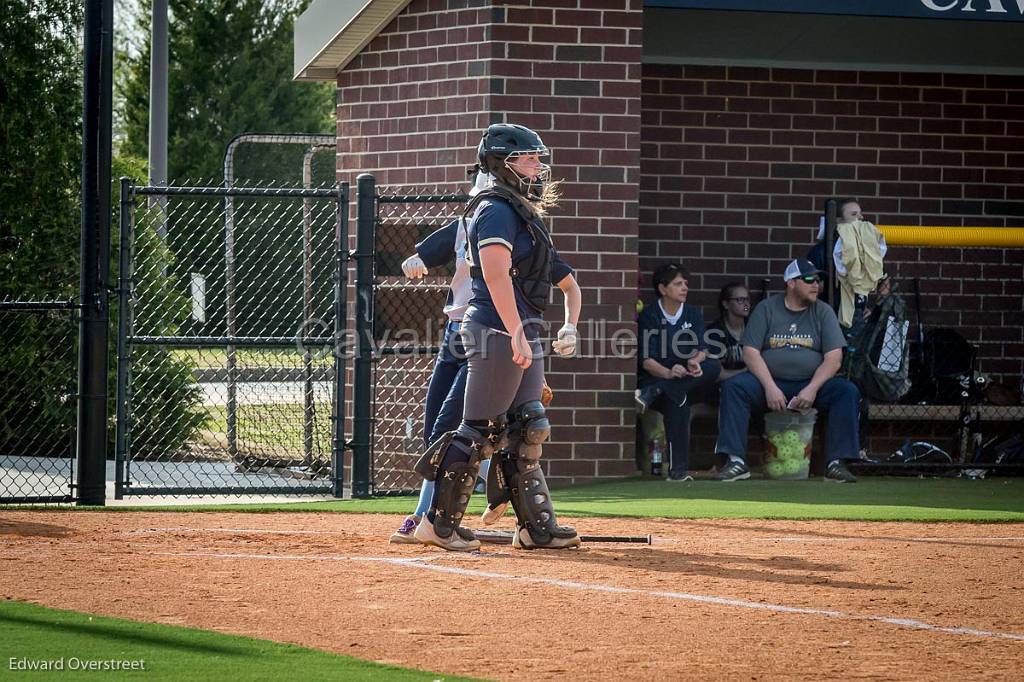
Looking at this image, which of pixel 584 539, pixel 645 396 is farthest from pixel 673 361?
pixel 584 539

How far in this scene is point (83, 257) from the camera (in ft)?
32.3

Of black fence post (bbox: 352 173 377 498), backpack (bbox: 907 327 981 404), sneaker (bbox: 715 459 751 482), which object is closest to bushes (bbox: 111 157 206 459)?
black fence post (bbox: 352 173 377 498)

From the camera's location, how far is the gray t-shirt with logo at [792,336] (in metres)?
11.5

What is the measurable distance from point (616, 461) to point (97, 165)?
439cm

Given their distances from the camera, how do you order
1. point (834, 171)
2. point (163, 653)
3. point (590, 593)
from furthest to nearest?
1. point (834, 171)
2. point (590, 593)
3. point (163, 653)

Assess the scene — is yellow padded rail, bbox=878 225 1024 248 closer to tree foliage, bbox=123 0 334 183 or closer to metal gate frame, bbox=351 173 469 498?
metal gate frame, bbox=351 173 469 498

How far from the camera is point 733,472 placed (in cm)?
1134

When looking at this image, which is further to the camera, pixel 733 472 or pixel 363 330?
pixel 733 472

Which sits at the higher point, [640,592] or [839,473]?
[839,473]

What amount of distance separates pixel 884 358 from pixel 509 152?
5.55 meters

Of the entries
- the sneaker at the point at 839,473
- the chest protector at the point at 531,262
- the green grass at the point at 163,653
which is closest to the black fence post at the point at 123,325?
the chest protector at the point at 531,262

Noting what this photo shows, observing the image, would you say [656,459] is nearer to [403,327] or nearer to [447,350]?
[403,327]

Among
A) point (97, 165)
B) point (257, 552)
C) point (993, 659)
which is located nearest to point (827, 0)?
point (97, 165)

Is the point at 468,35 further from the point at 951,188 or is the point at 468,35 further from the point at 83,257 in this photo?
the point at 951,188
